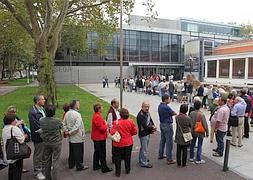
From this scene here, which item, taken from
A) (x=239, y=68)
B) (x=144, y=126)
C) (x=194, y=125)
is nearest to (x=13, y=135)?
(x=144, y=126)

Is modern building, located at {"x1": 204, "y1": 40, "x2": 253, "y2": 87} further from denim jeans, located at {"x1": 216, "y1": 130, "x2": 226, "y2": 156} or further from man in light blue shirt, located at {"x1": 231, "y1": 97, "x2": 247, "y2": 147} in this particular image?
denim jeans, located at {"x1": 216, "y1": 130, "x2": 226, "y2": 156}

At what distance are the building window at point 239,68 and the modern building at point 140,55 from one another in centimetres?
1387

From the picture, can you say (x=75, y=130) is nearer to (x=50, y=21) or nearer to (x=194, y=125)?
(x=194, y=125)

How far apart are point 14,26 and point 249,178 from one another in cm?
2415

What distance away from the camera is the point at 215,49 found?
54.2 meters

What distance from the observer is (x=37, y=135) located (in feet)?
21.4

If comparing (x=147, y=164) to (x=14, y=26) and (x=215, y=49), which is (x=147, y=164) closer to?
(x=14, y=26)

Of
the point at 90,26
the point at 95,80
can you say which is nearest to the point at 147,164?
the point at 90,26

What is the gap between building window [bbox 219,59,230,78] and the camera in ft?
150

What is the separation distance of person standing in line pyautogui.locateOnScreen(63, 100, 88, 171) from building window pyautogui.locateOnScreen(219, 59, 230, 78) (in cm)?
4251

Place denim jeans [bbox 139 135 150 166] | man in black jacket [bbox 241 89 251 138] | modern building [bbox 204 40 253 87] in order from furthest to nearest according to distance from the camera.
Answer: modern building [bbox 204 40 253 87] → man in black jacket [bbox 241 89 251 138] → denim jeans [bbox 139 135 150 166]

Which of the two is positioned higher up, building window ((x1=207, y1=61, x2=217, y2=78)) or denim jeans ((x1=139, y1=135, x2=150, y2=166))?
building window ((x1=207, y1=61, x2=217, y2=78))

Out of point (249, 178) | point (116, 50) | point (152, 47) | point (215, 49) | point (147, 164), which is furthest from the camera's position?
point (152, 47)

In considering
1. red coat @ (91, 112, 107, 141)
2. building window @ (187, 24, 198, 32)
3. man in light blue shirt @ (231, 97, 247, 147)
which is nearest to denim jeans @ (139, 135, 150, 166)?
red coat @ (91, 112, 107, 141)
